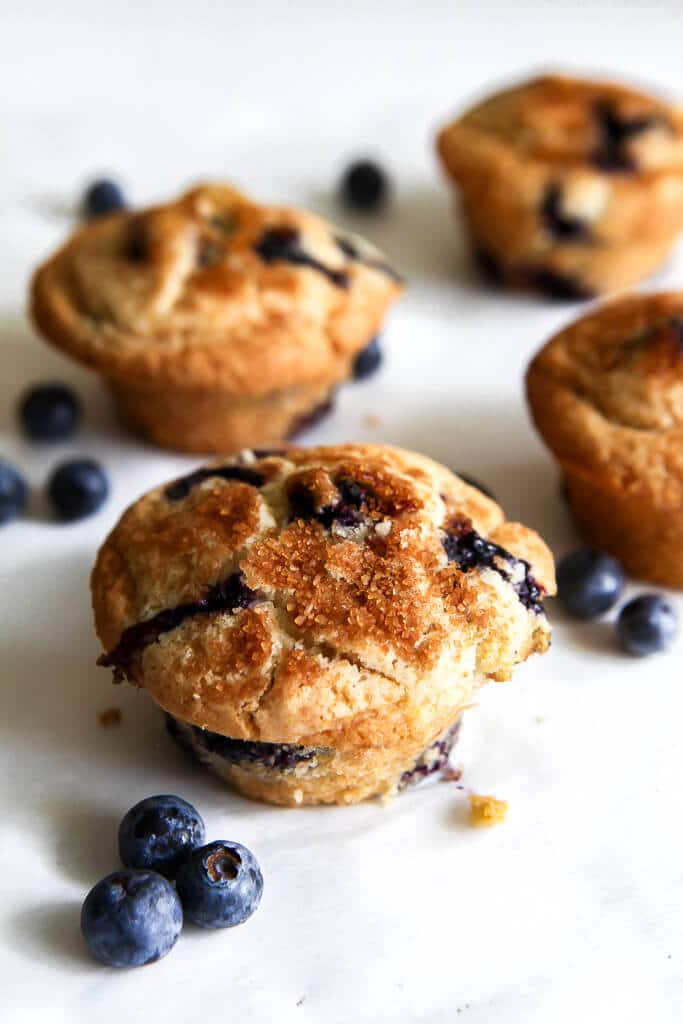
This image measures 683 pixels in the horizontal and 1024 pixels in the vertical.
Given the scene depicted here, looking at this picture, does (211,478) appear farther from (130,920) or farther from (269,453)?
(130,920)

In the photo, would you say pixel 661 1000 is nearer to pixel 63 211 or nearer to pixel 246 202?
pixel 246 202

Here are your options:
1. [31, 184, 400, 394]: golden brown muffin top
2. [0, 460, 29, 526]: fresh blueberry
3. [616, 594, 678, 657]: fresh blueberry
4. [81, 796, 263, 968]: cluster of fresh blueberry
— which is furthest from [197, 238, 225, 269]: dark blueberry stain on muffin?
[81, 796, 263, 968]: cluster of fresh blueberry

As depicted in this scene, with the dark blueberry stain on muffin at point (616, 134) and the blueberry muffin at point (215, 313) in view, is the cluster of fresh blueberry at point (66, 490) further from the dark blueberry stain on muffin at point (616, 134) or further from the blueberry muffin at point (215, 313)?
the dark blueberry stain on muffin at point (616, 134)

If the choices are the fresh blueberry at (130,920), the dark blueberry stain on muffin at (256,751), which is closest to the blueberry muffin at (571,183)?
the dark blueberry stain on muffin at (256,751)

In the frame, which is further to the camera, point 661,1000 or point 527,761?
point 527,761

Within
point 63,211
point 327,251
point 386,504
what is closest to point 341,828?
point 386,504

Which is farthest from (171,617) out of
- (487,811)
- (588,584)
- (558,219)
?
(558,219)
